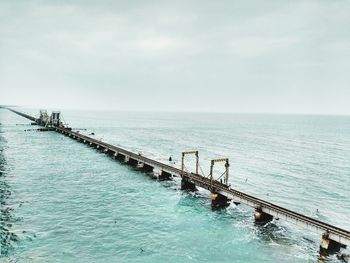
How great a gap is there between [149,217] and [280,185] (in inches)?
1285

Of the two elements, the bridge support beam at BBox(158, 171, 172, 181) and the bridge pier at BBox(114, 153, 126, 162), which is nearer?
the bridge support beam at BBox(158, 171, 172, 181)

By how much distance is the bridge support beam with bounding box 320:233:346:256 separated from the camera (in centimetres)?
3303

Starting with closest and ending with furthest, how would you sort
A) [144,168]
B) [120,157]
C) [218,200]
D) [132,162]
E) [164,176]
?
[218,200] → [164,176] → [144,168] → [132,162] → [120,157]

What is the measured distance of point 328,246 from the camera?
33.1 meters

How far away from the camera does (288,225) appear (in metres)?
41.6

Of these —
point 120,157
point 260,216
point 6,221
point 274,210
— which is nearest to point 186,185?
point 260,216

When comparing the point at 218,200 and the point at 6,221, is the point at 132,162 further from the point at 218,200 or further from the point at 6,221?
the point at 6,221

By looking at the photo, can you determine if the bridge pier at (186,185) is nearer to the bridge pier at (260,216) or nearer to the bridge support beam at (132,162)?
the bridge pier at (260,216)

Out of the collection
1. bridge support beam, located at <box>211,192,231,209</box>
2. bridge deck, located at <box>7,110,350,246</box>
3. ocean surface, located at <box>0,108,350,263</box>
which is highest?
bridge deck, located at <box>7,110,350,246</box>

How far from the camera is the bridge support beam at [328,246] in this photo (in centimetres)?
3303

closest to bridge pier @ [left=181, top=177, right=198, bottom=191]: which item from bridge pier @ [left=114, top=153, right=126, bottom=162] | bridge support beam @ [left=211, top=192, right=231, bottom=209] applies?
bridge support beam @ [left=211, top=192, right=231, bottom=209]

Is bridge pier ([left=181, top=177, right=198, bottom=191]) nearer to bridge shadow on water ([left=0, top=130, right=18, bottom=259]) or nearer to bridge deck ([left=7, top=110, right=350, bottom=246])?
bridge deck ([left=7, top=110, right=350, bottom=246])

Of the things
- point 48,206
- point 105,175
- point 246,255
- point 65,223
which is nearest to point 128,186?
point 105,175

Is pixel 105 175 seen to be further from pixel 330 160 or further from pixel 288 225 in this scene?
pixel 330 160
